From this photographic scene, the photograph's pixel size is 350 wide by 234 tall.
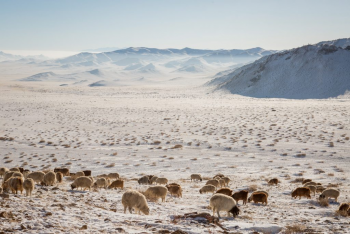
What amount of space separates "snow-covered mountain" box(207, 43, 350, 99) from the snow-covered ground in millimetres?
40543

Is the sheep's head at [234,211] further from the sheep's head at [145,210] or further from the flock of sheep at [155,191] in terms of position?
the sheep's head at [145,210]

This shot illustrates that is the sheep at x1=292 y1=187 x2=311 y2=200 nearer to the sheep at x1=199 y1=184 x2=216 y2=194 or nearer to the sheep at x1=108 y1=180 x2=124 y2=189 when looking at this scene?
the sheep at x1=199 y1=184 x2=216 y2=194

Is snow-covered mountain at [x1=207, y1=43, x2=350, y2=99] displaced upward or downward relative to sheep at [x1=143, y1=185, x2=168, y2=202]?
upward

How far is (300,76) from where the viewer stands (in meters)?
82.8

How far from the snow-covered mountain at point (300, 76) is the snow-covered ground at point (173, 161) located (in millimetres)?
40543

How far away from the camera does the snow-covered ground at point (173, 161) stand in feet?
25.0

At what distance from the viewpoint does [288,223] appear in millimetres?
8211

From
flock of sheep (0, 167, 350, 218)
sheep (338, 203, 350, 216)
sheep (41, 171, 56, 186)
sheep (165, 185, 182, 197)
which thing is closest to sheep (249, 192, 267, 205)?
flock of sheep (0, 167, 350, 218)

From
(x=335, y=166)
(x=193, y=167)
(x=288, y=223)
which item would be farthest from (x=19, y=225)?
(x=335, y=166)

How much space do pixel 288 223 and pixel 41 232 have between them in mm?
6036

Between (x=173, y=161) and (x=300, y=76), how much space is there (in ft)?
A: 237

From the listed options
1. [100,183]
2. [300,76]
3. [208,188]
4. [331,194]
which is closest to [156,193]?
[208,188]

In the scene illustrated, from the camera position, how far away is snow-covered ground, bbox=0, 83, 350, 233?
762 cm

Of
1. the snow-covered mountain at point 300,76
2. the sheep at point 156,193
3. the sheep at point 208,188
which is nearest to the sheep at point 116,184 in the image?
the sheep at point 156,193
